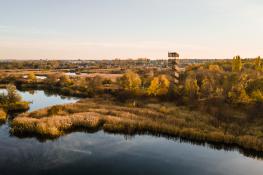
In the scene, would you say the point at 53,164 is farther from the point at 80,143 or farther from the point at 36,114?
the point at 36,114

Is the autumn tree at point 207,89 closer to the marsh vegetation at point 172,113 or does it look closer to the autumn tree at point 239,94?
the marsh vegetation at point 172,113

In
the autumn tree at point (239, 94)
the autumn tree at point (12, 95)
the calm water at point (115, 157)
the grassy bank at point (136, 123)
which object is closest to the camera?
the calm water at point (115, 157)

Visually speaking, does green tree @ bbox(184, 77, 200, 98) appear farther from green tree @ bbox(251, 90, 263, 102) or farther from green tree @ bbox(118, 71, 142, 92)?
green tree @ bbox(118, 71, 142, 92)

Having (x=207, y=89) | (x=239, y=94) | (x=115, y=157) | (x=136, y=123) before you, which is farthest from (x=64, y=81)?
(x=115, y=157)

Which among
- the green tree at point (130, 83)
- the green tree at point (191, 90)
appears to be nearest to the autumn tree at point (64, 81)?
the green tree at point (130, 83)

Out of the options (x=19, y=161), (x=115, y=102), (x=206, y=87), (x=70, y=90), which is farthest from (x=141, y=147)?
(x=70, y=90)
